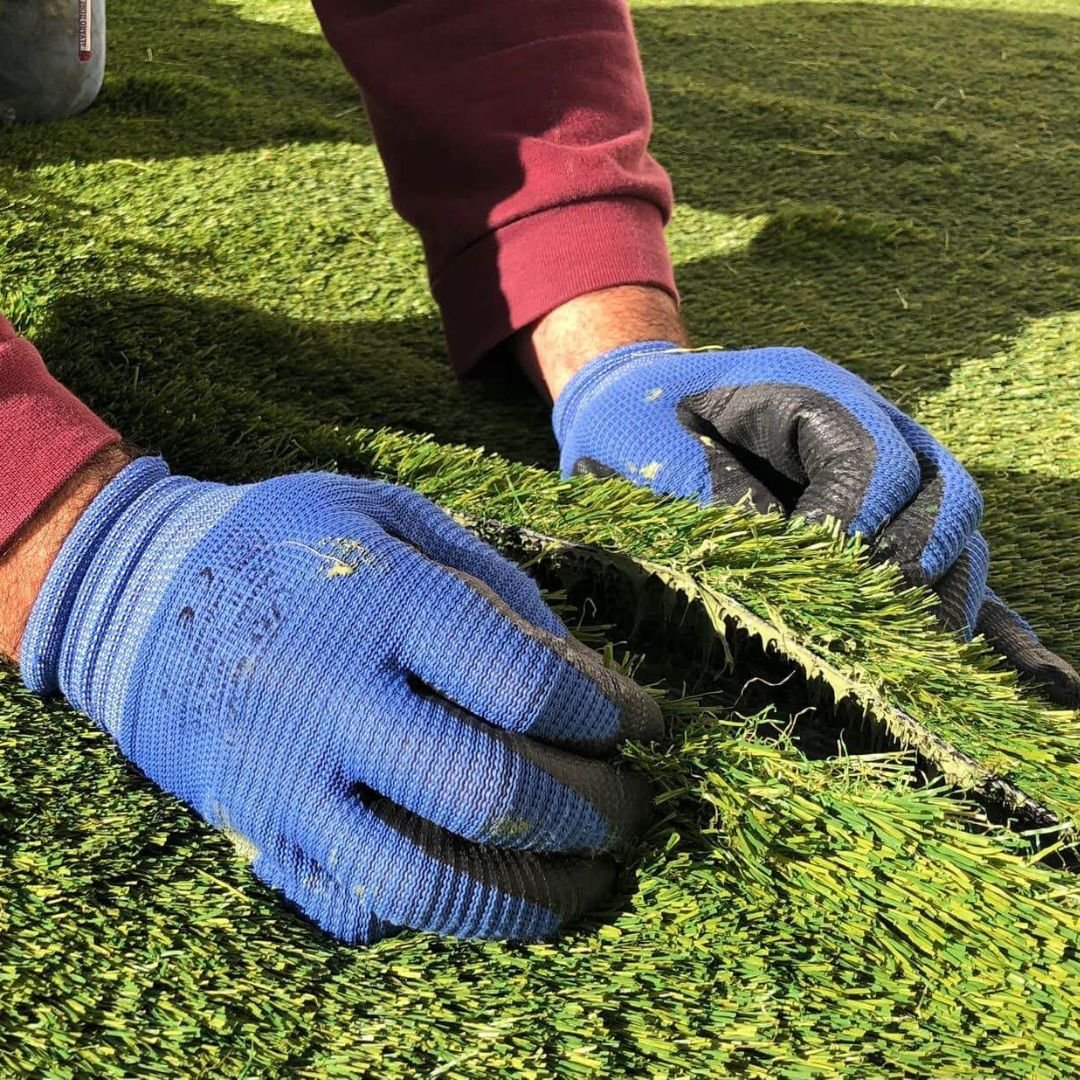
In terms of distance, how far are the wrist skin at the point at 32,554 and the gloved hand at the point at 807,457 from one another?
0.55 meters

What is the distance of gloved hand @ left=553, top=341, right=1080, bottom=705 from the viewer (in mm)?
1077

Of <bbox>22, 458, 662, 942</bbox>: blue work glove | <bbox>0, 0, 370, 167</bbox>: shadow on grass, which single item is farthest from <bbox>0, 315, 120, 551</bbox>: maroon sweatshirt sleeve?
<bbox>0, 0, 370, 167</bbox>: shadow on grass

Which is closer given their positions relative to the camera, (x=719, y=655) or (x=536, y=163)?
(x=719, y=655)

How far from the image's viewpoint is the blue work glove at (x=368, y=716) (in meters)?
0.81

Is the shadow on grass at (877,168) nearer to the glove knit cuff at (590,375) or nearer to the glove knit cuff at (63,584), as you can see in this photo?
the glove knit cuff at (590,375)

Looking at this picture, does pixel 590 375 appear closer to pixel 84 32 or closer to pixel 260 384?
pixel 260 384

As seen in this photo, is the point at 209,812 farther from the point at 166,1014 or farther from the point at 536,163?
the point at 536,163

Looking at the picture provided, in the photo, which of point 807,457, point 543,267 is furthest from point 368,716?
point 543,267

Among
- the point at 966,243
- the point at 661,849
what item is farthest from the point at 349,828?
the point at 966,243

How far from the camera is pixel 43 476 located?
1.02 m

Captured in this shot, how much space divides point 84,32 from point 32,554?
1695 mm

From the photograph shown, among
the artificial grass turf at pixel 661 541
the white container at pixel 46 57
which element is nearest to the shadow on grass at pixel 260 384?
the artificial grass turf at pixel 661 541

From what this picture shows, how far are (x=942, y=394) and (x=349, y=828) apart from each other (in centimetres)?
115

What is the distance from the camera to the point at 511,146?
5.67ft
